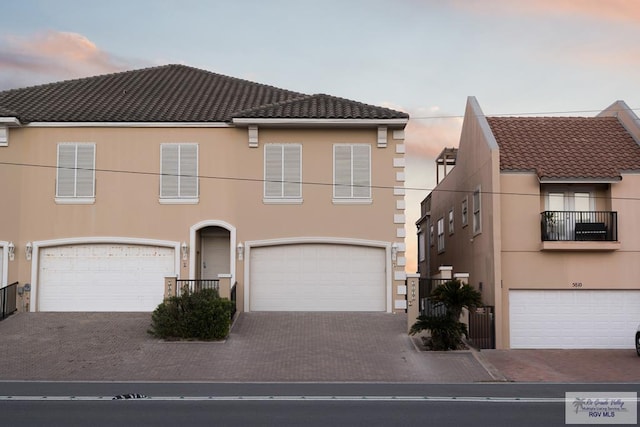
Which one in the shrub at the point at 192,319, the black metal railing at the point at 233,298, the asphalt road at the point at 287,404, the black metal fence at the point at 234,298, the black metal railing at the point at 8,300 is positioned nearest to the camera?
the asphalt road at the point at 287,404

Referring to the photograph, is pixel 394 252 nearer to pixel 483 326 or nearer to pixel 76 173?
pixel 483 326

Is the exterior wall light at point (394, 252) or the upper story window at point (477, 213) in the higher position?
the upper story window at point (477, 213)

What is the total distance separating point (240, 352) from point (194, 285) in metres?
4.60

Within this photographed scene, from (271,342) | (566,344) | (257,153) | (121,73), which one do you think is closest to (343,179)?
(257,153)

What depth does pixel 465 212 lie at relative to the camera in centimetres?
3212

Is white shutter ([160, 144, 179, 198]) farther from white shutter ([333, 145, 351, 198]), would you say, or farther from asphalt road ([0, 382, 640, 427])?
asphalt road ([0, 382, 640, 427])

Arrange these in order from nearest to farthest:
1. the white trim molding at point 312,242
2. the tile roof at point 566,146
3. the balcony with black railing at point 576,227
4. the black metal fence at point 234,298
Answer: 1. the balcony with black railing at point 576,227
2. the tile roof at point 566,146
3. the black metal fence at point 234,298
4. the white trim molding at point 312,242

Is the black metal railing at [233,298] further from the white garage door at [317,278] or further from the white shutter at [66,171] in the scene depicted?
the white shutter at [66,171]

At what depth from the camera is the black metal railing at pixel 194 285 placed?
2639cm

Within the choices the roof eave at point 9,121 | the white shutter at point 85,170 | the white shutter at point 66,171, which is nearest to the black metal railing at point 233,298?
the white shutter at point 85,170

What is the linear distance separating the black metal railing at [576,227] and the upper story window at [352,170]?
19.2 ft

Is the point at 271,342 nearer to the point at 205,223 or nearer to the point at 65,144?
the point at 205,223

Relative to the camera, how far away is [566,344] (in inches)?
1045

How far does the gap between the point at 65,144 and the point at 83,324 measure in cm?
626
